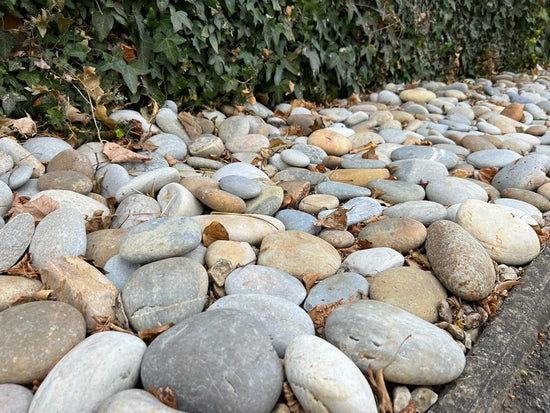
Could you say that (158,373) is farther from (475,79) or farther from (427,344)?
(475,79)

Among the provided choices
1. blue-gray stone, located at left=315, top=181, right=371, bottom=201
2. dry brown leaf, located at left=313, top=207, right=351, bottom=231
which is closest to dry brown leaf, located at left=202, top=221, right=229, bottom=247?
dry brown leaf, located at left=313, top=207, right=351, bottom=231

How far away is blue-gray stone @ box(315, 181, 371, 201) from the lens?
259cm

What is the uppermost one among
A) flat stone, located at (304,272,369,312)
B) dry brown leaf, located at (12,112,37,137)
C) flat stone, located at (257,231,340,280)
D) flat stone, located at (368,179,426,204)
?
dry brown leaf, located at (12,112,37,137)

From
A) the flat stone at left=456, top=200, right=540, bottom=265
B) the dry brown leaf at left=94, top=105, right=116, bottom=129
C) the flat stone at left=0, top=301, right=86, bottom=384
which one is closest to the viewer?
the flat stone at left=0, top=301, right=86, bottom=384

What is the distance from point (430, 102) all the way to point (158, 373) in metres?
4.36

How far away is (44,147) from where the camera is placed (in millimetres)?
2609

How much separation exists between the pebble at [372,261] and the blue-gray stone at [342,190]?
1.96ft

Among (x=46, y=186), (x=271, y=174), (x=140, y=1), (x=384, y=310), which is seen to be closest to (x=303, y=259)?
(x=384, y=310)

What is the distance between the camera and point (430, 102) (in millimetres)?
4906

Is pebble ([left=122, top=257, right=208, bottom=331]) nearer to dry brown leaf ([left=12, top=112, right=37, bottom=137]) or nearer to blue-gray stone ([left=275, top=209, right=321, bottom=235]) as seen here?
blue-gray stone ([left=275, top=209, right=321, bottom=235])

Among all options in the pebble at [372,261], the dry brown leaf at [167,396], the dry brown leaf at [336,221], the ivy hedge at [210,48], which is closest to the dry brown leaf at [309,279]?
the pebble at [372,261]

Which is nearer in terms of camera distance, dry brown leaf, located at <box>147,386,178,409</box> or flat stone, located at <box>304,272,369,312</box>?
dry brown leaf, located at <box>147,386,178,409</box>

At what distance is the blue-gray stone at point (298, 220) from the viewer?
2252mm

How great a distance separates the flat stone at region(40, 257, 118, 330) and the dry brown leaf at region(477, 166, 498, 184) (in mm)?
2355
